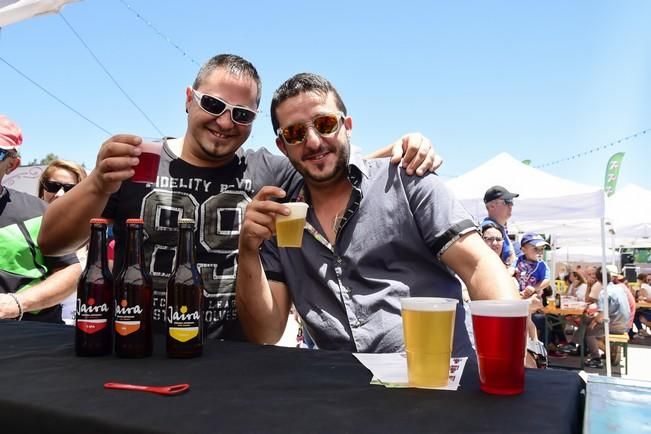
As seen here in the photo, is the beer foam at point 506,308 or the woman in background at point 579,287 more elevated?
the beer foam at point 506,308

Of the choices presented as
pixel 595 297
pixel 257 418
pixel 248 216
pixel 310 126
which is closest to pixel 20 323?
pixel 248 216

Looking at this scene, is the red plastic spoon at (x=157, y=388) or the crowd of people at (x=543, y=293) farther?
the crowd of people at (x=543, y=293)

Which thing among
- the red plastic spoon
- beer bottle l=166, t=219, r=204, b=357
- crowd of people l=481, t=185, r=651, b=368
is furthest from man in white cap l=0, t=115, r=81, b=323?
crowd of people l=481, t=185, r=651, b=368

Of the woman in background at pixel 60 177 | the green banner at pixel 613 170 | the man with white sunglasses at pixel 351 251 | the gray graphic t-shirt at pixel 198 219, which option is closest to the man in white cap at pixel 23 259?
the gray graphic t-shirt at pixel 198 219

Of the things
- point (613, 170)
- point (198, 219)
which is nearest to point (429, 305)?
point (198, 219)

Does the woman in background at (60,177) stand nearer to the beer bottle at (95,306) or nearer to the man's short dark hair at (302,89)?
the man's short dark hair at (302,89)

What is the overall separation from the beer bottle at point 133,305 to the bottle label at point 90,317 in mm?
42

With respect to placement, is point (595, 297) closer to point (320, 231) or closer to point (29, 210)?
point (320, 231)

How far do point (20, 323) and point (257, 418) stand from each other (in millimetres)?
1306

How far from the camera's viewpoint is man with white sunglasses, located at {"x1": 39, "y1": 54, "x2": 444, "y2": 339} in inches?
76.2

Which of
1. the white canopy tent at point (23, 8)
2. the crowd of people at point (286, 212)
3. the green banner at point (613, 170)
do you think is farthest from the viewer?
the green banner at point (613, 170)

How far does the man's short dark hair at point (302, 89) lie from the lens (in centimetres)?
186

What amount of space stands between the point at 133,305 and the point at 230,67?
3.86 ft

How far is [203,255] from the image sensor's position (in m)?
1.96
